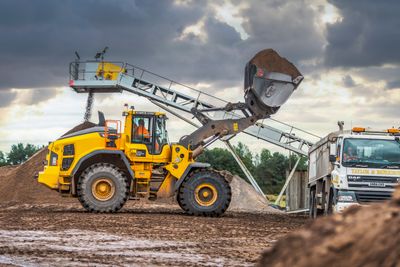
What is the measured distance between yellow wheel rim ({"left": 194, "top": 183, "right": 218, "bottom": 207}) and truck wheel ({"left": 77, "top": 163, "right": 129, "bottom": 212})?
2283mm

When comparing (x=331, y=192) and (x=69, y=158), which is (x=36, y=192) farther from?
(x=331, y=192)

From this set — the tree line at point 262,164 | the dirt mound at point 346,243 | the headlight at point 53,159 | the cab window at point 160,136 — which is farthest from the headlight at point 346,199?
the tree line at point 262,164

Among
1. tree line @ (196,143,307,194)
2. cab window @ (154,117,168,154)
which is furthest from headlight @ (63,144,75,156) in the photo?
tree line @ (196,143,307,194)

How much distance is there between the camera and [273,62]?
3084 cm

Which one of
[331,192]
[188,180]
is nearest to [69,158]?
[188,180]

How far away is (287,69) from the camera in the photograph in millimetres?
31344

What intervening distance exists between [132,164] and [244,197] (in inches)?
519

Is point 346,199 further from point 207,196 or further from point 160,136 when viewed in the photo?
point 160,136

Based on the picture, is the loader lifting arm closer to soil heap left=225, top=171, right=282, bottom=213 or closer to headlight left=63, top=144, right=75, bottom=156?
headlight left=63, top=144, right=75, bottom=156

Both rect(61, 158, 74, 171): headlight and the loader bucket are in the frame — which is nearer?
rect(61, 158, 74, 171): headlight

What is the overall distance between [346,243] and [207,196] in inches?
965

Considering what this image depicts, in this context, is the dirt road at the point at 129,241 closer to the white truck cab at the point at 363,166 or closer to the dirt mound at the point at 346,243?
the white truck cab at the point at 363,166

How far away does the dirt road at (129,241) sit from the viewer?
13.3 metres

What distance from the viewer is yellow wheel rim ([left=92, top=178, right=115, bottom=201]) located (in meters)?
28.1
